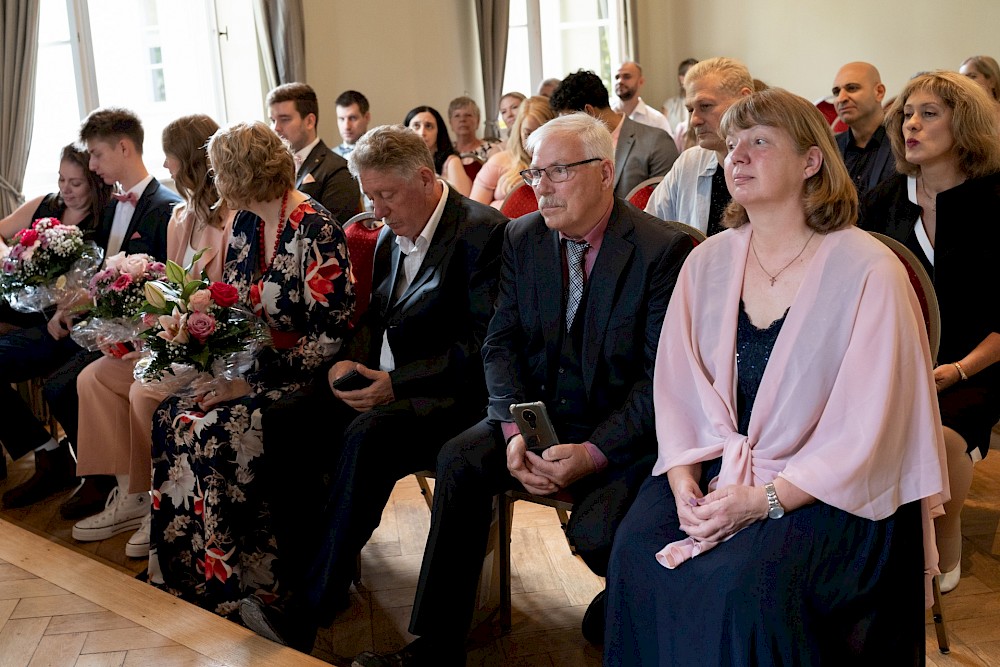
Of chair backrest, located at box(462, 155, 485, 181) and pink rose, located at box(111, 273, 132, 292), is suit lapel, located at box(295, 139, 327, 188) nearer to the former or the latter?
chair backrest, located at box(462, 155, 485, 181)

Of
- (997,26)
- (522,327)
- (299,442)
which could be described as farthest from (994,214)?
(997,26)

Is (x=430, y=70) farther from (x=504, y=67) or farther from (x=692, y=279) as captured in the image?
(x=692, y=279)

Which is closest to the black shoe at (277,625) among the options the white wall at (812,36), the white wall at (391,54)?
the white wall at (391,54)

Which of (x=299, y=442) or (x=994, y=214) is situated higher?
(x=994, y=214)

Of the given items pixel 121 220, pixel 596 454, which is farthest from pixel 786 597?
pixel 121 220

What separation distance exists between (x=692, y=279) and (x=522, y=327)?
22.4 inches

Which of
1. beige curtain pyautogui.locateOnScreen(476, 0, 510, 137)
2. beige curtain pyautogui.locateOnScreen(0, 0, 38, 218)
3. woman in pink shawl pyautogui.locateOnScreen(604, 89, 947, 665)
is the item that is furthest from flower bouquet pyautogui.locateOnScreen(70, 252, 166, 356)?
beige curtain pyautogui.locateOnScreen(476, 0, 510, 137)

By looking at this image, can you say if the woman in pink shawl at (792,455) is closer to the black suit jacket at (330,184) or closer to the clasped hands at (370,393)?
the clasped hands at (370,393)

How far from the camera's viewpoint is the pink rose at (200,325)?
2.84 metres

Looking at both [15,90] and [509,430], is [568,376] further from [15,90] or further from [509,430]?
[15,90]

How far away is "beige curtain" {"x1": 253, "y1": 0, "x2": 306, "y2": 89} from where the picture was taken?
25.4 ft

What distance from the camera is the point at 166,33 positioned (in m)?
7.67

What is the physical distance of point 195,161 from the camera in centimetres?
358

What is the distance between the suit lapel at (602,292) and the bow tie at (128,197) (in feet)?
7.91
